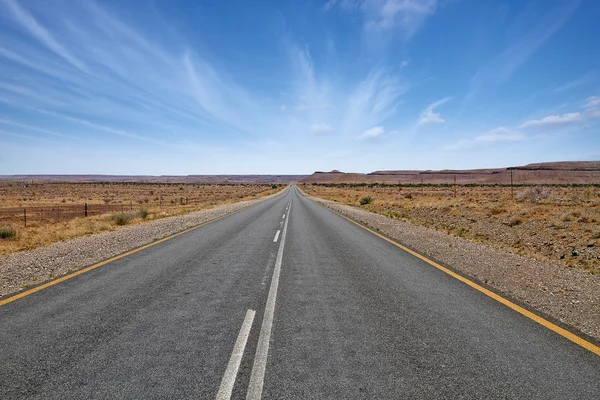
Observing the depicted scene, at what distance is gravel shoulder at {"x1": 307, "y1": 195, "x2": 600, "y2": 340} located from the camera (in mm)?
4812

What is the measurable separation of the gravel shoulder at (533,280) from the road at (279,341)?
2.13 feet

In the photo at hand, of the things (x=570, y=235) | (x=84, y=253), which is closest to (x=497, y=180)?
(x=570, y=235)

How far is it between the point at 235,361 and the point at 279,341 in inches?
24.9

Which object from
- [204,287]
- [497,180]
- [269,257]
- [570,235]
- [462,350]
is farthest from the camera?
[497,180]

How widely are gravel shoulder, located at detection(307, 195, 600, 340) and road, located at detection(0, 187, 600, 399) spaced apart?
65 centimetres

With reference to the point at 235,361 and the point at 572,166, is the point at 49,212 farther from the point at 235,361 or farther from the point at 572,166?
the point at 572,166

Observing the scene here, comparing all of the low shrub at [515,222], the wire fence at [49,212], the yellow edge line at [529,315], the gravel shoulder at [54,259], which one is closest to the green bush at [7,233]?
the wire fence at [49,212]

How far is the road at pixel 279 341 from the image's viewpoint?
9.86 feet

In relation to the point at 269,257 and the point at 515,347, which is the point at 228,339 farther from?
the point at 269,257

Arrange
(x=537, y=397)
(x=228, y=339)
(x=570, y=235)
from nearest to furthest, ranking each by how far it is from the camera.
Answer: (x=537, y=397), (x=228, y=339), (x=570, y=235)

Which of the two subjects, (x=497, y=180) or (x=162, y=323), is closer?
(x=162, y=323)

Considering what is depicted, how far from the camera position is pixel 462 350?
3684 millimetres

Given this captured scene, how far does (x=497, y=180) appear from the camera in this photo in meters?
154

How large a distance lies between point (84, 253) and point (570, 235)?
1609 centimetres
